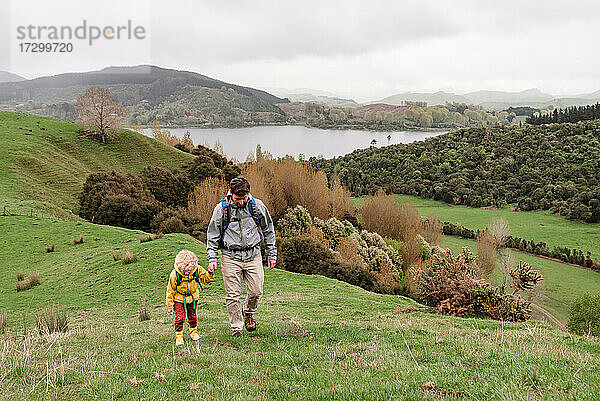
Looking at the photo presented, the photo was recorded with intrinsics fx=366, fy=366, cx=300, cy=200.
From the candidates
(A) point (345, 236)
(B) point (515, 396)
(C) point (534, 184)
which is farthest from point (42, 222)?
(C) point (534, 184)

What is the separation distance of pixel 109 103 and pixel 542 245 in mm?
74093

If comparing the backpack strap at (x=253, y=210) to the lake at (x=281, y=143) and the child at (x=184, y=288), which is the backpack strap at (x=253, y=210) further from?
the lake at (x=281, y=143)

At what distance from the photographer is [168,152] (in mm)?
63406

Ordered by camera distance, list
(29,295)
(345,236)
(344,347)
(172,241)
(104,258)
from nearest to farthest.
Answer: (344,347) → (29,295) → (104,258) → (172,241) → (345,236)

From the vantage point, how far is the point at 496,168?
97.1m

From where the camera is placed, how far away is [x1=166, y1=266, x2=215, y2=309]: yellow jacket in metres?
6.99

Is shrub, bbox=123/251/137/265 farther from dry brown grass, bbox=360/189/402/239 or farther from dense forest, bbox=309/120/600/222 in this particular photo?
dense forest, bbox=309/120/600/222

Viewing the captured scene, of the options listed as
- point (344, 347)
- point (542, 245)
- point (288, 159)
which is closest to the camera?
point (344, 347)

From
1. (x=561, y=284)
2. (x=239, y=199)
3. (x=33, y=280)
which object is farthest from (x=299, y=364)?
(x=561, y=284)

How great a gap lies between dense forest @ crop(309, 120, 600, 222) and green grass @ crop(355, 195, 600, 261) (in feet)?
10.7

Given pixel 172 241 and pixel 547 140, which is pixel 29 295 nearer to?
pixel 172 241

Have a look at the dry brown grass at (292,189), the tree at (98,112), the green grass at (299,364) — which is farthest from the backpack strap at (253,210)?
the tree at (98,112)

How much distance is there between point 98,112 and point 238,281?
64744mm

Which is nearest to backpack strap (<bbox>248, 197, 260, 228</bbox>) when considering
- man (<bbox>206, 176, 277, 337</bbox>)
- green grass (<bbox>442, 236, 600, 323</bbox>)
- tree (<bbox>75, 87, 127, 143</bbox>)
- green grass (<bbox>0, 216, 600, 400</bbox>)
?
man (<bbox>206, 176, 277, 337</bbox>)
